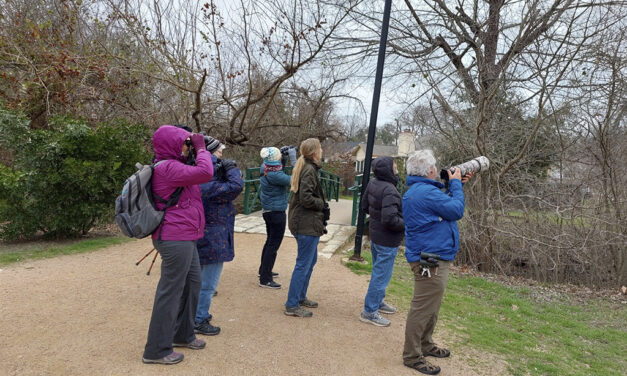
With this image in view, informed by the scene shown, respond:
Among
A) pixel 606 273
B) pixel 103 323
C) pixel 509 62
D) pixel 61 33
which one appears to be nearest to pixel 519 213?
pixel 606 273

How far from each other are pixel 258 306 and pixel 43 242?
14.6ft

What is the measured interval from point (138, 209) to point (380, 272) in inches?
87.1

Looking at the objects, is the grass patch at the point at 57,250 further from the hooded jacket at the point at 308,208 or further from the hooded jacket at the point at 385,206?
the hooded jacket at the point at 385,206

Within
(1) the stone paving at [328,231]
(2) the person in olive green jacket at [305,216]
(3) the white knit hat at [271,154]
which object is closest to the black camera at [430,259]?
(2) the person in olive green jacket at [305,216]

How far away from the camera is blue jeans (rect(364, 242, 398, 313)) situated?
3.79 meters

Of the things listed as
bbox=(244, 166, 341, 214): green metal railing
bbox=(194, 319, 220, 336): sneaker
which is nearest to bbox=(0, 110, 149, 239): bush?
bbox=(244, 166, 341, 214): green metal railing

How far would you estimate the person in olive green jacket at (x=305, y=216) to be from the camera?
12.5 feet

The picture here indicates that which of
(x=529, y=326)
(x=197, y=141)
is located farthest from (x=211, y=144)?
(x=529, y=326)

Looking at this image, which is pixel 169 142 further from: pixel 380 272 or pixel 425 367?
pixel 425 367

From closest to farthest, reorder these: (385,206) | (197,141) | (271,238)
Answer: (197,141), (385,206), (271,238)

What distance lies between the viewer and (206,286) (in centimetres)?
337

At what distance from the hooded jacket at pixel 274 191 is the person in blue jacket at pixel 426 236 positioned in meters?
1.71

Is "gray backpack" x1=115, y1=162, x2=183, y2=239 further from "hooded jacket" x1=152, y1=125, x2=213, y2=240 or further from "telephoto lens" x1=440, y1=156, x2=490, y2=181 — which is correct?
"telephoto lens" x1=440, y1=156, x2=490, y2=181

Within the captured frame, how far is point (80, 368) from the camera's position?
2717 millimetres
